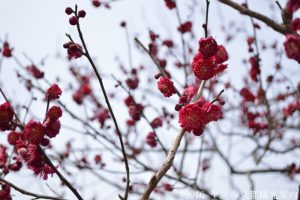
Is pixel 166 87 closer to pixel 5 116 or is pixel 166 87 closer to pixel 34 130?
pixel 34 130

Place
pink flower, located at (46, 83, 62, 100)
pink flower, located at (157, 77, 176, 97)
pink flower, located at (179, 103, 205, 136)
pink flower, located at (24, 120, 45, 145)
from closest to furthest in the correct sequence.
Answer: pink flower, located at (24, 120, 45, 145) < pink flower, located at (179, 103, 205, 136) < pink flower, located at (46, 83, 62, 100) < pink flower, located at (157, 77, 176, 97)

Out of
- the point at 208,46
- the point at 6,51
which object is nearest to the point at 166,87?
the point at 208,46

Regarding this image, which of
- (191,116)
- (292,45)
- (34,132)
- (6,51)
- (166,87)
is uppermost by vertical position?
(6,51)

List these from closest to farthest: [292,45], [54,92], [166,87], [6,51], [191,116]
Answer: [292,45], [191,116], [54,92], [166,87], [6,51]

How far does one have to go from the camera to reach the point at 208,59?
203 cm

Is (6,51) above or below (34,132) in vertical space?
above

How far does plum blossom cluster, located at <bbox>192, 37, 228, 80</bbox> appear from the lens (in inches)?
77.5

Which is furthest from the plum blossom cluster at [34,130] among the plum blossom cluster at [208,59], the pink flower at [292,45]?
the pink flower at [292,45]

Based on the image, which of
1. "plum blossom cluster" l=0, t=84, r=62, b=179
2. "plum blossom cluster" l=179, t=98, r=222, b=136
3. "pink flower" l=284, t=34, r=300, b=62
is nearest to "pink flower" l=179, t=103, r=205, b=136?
"plum blossom cluster" l=179, t=98, r=222, b=136

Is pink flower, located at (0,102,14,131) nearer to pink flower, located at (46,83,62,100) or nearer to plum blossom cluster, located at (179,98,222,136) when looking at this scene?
pink flower, located at (46,83,62,100)

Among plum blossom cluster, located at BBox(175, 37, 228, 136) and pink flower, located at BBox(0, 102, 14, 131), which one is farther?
plum blossom cluster, located at BBox(175, 37, 228, 136)

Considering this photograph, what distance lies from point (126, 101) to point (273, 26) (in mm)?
3223

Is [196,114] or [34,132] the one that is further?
[196,114]

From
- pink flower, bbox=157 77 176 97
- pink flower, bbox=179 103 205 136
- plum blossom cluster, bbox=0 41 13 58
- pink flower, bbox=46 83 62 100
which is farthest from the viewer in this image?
plum blossom cluster, bbox=0 41 13 58
